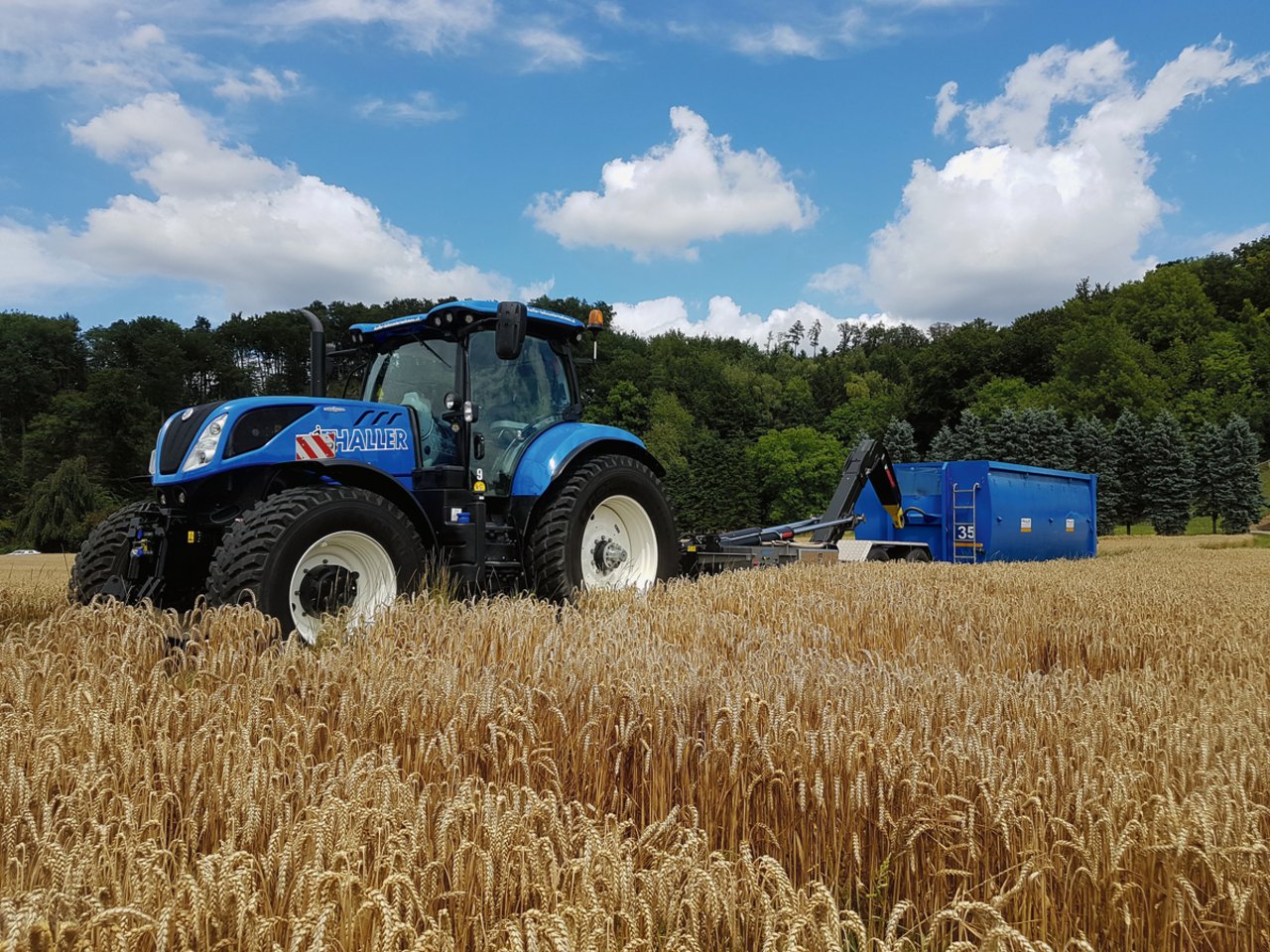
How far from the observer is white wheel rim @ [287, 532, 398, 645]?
5.58 m

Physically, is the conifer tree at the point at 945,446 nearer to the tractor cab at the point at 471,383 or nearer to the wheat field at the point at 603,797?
the tractor cab at the point at 471,383

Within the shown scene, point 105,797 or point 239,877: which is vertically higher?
point 239,877

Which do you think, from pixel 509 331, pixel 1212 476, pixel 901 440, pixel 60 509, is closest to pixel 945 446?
pixel 901 440

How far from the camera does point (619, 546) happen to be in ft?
26.9

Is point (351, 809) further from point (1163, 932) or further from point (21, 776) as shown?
point (1163, 932)

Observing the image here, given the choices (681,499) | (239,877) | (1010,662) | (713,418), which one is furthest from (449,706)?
(713,418)

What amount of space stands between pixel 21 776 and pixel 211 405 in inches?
174

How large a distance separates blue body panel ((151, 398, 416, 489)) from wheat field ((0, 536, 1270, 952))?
1.46m

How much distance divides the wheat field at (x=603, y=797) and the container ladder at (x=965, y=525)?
1105cm

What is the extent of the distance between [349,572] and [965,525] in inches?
495

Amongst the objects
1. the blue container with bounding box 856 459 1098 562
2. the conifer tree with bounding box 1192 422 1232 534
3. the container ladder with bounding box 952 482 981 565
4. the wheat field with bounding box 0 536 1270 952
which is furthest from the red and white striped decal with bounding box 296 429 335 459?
the conifer tree with bounding box 1192 422 1232 534

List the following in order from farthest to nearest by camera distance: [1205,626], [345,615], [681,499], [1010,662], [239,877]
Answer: [681,499], [1205,626], [345,615], [1010,662], [239,877]

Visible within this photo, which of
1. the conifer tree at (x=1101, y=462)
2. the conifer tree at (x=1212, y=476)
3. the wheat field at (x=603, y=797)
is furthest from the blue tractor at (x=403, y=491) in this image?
the conifer tree at (x=1212, y=476)

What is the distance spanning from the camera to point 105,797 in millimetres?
2576
